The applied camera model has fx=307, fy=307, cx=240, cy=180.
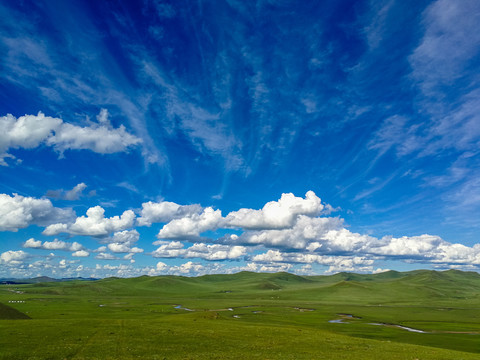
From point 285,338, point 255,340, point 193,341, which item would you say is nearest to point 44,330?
point 193,341

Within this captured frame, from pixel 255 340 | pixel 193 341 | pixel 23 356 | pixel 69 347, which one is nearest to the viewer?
pixel 23 356

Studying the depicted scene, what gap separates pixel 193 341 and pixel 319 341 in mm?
22391

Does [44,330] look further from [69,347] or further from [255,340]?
[255,340]

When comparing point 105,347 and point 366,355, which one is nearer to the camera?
point 105,347

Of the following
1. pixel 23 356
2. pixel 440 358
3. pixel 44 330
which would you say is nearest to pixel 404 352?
pixel 440 358

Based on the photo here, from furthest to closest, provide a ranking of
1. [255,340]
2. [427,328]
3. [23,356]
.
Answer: [427,328] < [255,340] < [23,356]

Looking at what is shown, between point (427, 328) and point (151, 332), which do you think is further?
point (427, 328)

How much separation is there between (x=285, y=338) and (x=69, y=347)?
3471cm

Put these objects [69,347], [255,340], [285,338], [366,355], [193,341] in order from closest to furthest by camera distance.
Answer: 1. [69,347]
2. [366,355]
3. [193,341]
4. [255,340]
5. [285,338]

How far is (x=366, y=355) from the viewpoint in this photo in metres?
43.0

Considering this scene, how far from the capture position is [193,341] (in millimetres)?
47281

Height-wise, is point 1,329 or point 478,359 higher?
point 1,329

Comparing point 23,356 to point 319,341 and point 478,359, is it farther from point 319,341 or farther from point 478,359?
point 478,359

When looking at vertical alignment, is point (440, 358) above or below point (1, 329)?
below
